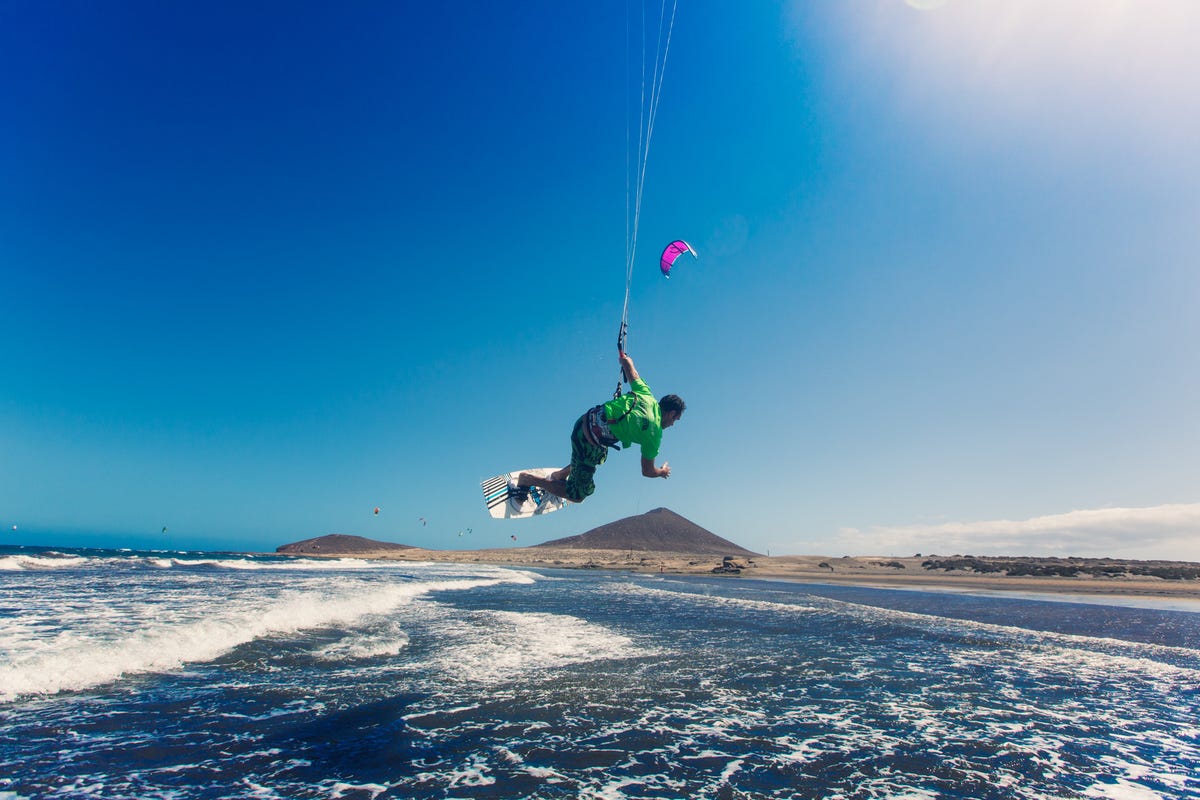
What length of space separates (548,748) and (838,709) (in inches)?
147

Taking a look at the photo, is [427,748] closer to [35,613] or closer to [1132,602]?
[35,613]

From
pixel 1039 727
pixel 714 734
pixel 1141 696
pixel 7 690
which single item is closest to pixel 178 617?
pixel 7 690

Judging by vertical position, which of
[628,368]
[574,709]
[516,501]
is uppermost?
[628,368]

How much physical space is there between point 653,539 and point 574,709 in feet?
292

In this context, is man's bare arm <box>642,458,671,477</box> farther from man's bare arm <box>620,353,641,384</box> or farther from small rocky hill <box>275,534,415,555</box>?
small rocky hill <box>275,534,415,555</box>

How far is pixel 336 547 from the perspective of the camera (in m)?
104

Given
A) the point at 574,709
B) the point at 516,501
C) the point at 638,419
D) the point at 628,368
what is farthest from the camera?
the point at 516,501

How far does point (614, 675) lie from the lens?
8.56 metres

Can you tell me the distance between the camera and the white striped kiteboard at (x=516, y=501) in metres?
10.5

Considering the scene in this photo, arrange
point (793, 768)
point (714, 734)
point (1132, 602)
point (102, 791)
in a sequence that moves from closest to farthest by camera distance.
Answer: point (102, 791) → point (793, 768) → point (714, 734) → point (1132, 602)

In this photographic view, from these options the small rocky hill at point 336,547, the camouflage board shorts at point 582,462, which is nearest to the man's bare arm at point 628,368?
the camouflage board shorts at point 582,462

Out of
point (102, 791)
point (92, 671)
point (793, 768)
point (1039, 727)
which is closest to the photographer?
point (102, 791)

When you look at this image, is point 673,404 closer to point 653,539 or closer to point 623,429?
point 623,429

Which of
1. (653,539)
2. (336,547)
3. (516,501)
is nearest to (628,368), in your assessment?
(516,501)
